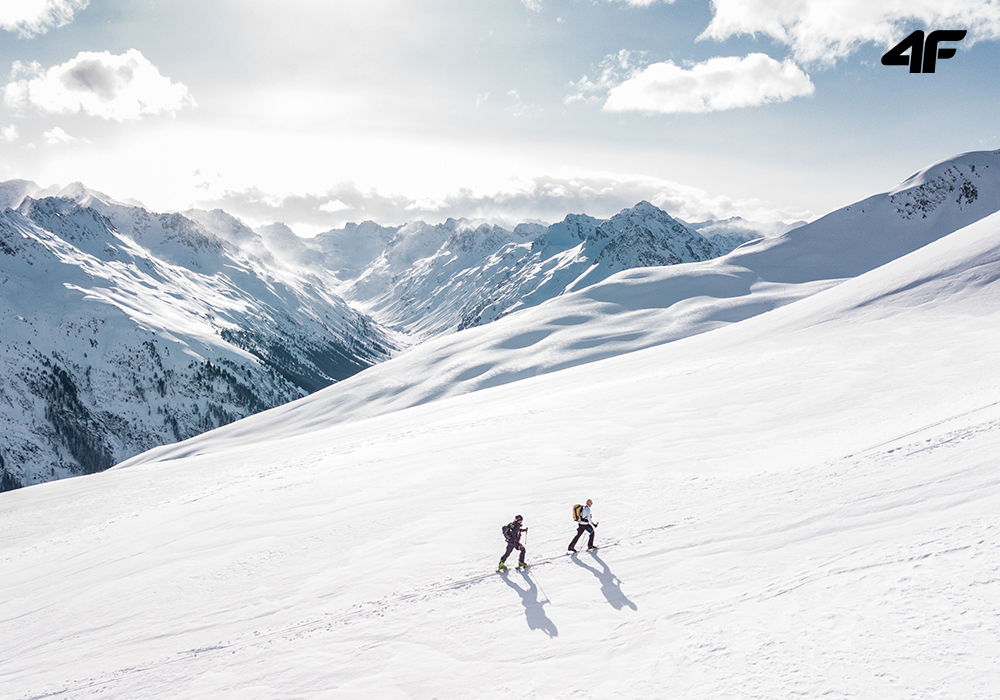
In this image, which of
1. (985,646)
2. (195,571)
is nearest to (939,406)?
(985,646)

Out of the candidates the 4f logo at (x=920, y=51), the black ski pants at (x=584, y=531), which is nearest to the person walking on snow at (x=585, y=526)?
the black ski pants at (x=584, y=531)

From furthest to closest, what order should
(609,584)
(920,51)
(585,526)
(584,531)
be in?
1. (584,531)
2. (585,526)
3. (609,584)
4. (920,51)

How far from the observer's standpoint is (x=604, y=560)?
13.8 metres

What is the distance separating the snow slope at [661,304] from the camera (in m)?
73.3

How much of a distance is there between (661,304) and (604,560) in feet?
268

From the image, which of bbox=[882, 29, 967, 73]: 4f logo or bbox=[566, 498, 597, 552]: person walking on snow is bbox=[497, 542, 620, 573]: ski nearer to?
bbox=[566, 498, 597, 552]: person walking on snow

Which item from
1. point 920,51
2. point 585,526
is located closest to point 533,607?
point 585,526

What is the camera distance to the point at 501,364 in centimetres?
7531

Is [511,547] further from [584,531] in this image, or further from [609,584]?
[609,584]

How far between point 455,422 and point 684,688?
25.4 meters

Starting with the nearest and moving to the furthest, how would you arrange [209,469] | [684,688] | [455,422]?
[684,688] < [455,422] < [209,469]

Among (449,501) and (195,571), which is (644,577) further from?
(195,571)

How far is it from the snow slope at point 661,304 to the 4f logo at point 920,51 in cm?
6251

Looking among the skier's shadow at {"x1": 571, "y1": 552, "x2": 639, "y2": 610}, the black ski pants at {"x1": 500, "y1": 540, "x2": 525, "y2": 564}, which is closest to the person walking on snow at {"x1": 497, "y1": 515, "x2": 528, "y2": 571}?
the black ski pants at {"x1": 500, "y1": 540, "x2": 525, "y2": 564}
